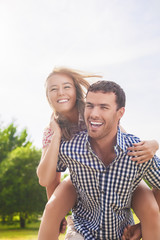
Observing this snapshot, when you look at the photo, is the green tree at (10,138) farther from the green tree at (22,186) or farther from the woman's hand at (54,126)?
the woman's hand at (54,126)

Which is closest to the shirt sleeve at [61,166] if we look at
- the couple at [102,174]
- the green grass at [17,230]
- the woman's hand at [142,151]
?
the couple at [102,174]

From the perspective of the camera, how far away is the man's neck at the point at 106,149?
9.86 ft

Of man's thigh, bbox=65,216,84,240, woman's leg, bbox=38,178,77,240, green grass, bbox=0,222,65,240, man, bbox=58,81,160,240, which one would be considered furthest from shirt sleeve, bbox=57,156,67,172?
green grass, bbox=0,222,65,240

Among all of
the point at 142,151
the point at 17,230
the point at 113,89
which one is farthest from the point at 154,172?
the point at 17,230

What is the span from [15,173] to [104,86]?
1448cm

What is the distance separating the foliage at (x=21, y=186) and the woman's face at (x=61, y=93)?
13.3 meters

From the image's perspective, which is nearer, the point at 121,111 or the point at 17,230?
the point at 121,111

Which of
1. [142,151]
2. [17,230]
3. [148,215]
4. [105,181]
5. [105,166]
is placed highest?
[142,151]

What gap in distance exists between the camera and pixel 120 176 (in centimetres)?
290

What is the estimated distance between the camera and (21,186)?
52.7 feet

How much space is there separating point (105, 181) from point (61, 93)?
1009mm

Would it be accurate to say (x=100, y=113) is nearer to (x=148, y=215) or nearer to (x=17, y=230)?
(x=148, y=215)

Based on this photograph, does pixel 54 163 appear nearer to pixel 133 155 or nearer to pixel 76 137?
pixel 76 137

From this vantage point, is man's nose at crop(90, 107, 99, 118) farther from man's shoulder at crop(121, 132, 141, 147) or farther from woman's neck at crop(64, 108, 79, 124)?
woman's neck at crop(64, 108, 79, 124)
